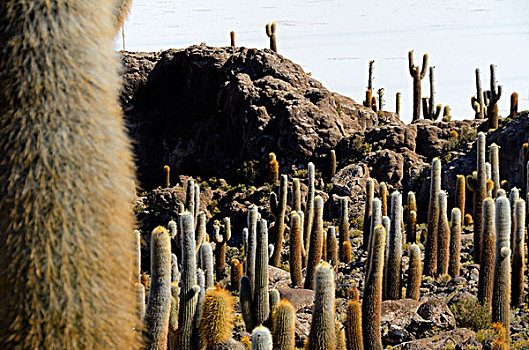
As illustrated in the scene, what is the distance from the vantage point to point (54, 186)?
161 centimetres

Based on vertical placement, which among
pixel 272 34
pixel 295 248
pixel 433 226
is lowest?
pixel 295 248

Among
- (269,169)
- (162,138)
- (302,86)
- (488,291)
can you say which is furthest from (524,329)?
(162,138)

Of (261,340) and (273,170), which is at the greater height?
(273,170)

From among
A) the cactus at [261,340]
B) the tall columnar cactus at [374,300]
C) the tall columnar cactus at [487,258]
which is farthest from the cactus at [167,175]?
the cactus at [261,340]

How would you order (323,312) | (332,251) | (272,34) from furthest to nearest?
(272,34)
(332,251)
(323,312)

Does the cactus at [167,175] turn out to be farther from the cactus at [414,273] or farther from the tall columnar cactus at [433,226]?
the cactus at [414,273]

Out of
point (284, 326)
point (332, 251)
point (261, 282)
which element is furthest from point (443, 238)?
point (284, 326)

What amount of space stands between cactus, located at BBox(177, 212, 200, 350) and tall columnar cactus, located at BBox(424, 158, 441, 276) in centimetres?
803

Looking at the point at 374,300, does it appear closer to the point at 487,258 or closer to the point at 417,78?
the point at 487,258

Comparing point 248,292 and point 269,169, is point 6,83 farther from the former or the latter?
point 269,169

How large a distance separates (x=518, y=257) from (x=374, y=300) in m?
4.01

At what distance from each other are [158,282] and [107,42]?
13.9ft

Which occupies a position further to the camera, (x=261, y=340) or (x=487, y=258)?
(x=487, y=258)

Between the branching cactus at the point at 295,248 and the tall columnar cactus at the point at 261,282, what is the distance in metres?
3.55
